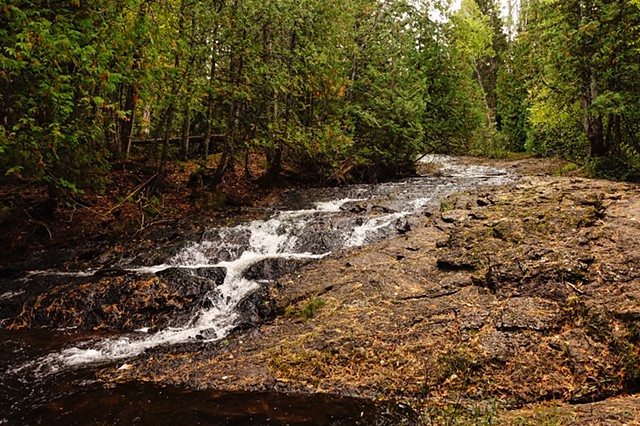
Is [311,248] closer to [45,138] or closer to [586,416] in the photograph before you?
[45,138]

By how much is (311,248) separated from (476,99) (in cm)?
2220

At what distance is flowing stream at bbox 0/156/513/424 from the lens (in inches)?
199

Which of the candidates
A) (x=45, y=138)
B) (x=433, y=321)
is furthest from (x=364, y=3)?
(x=433, y=321)

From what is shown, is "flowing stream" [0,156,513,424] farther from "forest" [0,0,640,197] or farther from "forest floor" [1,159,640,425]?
"forest" [0,0,640,197]

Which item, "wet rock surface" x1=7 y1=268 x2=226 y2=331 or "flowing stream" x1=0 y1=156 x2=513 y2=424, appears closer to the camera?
"flowing stream" x1=0 y1=156 x2=513 y2=424

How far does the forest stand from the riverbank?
14.8 ft

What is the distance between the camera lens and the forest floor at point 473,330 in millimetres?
3668

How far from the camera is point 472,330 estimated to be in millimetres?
4516

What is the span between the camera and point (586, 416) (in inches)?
120

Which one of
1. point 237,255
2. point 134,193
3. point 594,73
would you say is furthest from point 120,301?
point 594,73

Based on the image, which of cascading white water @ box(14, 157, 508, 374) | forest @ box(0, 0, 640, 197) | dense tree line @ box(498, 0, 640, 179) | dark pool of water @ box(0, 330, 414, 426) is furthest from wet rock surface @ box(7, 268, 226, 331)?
dense tree line @ box(498, 0, 640, 179)

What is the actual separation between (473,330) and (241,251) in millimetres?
5710

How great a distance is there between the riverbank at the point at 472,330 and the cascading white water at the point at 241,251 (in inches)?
29.0

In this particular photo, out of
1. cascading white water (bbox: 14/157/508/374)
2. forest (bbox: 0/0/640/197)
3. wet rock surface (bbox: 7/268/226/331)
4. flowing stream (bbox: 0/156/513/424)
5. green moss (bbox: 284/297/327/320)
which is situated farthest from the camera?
A: wet rock surface (bbox: 7/268/226/331)
